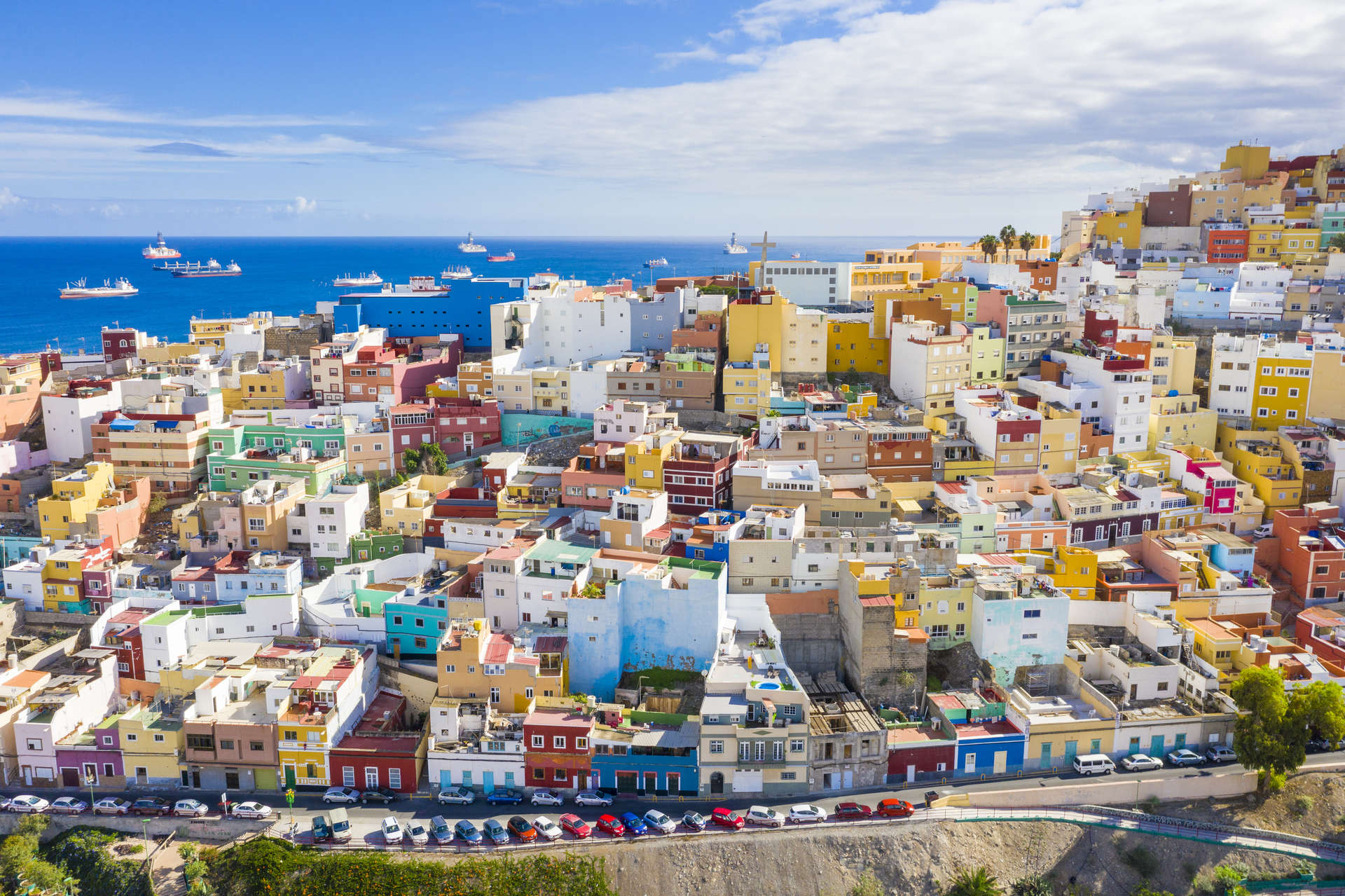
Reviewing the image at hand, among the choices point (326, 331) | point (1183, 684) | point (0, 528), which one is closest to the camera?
point (1183, 684)

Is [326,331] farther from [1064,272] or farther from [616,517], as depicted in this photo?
[1064,272]

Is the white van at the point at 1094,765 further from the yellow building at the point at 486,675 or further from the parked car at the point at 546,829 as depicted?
the yellow building at the point at 486,675

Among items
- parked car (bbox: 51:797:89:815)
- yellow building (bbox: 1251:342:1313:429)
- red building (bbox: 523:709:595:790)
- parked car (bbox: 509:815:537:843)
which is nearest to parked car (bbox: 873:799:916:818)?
red building (bbox: 523:709:595:790)

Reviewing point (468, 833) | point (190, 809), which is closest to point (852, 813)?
point (468, 833)

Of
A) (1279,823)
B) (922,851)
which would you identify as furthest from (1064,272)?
(922,851)

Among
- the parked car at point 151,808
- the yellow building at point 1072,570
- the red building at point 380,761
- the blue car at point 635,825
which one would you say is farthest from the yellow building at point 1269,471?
the parked car at point 151,808

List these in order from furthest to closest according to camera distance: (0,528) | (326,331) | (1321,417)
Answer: (326,331) → (1321,417) → (0,528)
